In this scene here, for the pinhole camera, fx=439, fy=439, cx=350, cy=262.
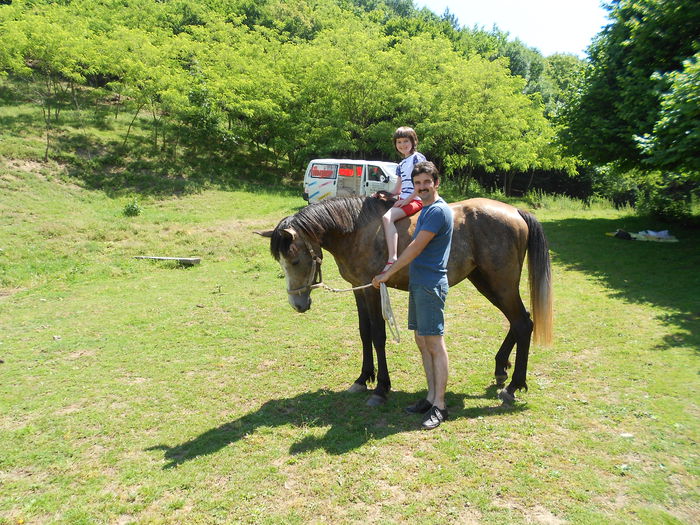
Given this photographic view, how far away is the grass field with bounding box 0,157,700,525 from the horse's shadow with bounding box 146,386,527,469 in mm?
20

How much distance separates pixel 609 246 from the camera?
1216 cm

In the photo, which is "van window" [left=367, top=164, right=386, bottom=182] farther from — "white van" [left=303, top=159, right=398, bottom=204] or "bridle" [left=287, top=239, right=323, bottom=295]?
"bridle" [left=287, top=239, right=323, bottom=295]

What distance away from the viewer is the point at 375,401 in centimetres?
434

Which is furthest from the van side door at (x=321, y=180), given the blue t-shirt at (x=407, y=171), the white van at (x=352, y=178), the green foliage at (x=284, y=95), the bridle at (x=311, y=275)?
the bridle at (x=311, y=275)

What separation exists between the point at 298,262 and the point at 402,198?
1309 mm

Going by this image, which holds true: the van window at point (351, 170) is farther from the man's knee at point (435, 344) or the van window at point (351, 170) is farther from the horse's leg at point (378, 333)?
the man's knee at point (435, 344)

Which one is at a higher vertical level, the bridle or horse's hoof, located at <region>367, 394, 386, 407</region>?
the bridle

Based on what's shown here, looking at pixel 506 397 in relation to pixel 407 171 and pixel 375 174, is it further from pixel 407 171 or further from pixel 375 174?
pixel 375 174

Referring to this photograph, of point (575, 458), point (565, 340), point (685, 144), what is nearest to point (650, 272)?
point (685, 144)

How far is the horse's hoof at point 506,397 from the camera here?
14.1ft

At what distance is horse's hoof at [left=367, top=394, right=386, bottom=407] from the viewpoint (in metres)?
4.33

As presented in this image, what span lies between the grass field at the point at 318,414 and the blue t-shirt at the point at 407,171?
2101 millimetres

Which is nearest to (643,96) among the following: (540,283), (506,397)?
(540,283)

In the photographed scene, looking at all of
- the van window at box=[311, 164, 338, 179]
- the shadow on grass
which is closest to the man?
the shadow on grass
